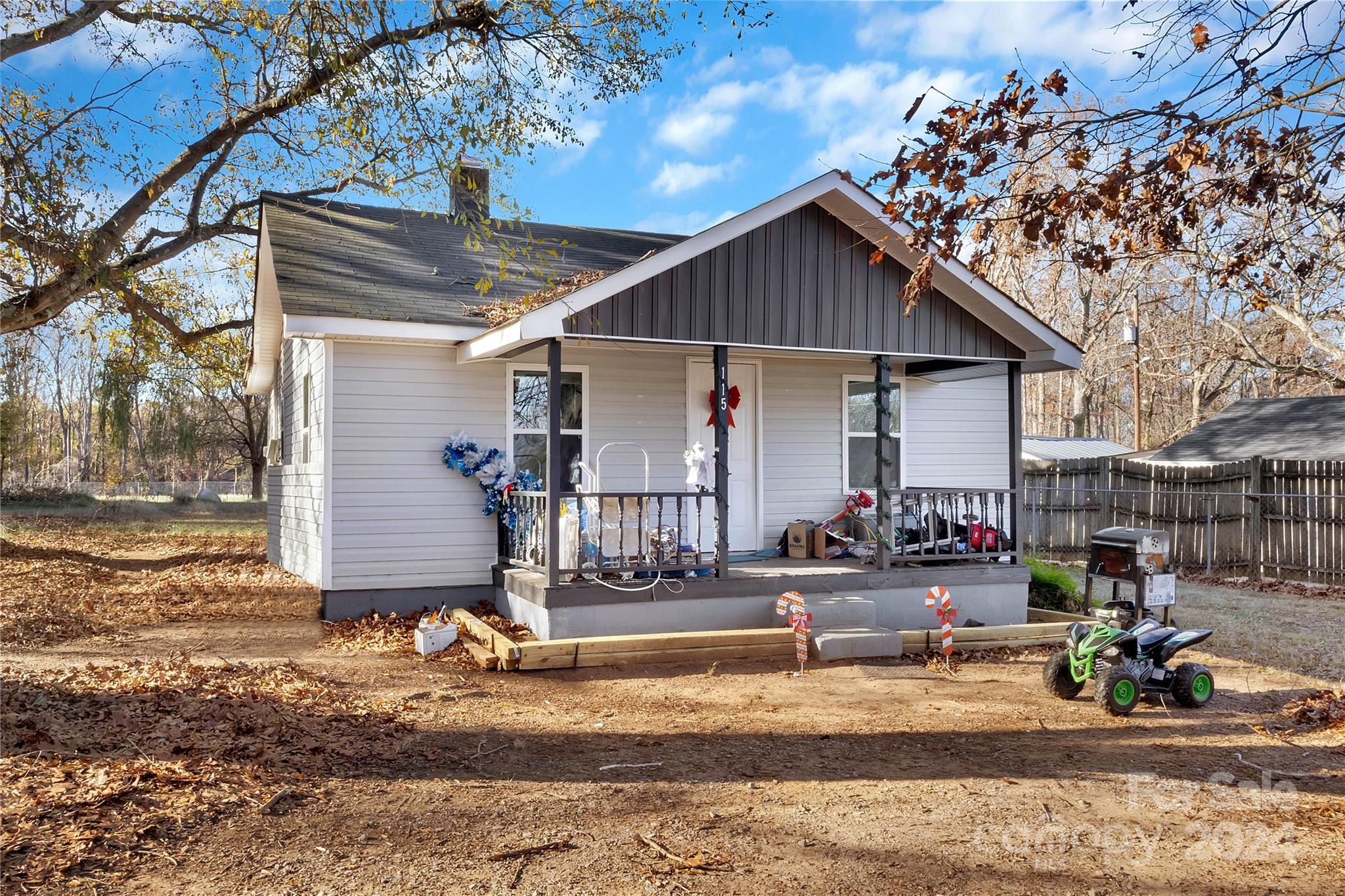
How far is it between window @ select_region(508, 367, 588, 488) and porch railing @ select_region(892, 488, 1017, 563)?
3.58 metres

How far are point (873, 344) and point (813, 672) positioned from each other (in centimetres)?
353

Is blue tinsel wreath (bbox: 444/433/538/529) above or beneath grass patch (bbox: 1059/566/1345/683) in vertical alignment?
above

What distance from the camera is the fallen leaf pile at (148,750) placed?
3.84 meters

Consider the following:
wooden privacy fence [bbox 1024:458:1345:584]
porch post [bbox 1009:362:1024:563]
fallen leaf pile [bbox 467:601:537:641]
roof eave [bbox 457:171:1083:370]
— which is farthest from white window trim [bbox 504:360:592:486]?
wooden privacy fence [bbox 1024:458:1345:584]

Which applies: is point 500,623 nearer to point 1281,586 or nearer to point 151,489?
point 1281,586

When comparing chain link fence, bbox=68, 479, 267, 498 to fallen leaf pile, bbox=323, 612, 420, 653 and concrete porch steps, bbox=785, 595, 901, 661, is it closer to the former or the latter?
fallen leaf pile, bbox=323, 612, 420, 653

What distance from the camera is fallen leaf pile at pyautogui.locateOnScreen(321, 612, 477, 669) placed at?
27.1 ft

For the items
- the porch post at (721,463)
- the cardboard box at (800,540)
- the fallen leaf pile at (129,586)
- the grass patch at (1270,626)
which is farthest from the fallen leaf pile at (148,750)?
the grass patch at (1270,626)

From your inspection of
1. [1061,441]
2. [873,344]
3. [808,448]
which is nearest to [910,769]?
[873,344]

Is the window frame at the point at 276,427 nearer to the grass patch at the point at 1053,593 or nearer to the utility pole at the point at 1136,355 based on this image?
the grass patch at the point at 1053,593

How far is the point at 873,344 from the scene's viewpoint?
9.66m

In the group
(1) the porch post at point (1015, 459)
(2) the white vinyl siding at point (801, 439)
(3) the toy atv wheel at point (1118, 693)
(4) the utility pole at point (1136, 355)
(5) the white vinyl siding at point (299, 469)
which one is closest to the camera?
(3) the toy atv wheel at point (1118, 693)

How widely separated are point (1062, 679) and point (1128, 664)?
51 cm

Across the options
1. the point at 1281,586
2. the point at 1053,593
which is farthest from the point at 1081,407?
the point at 1053,593
